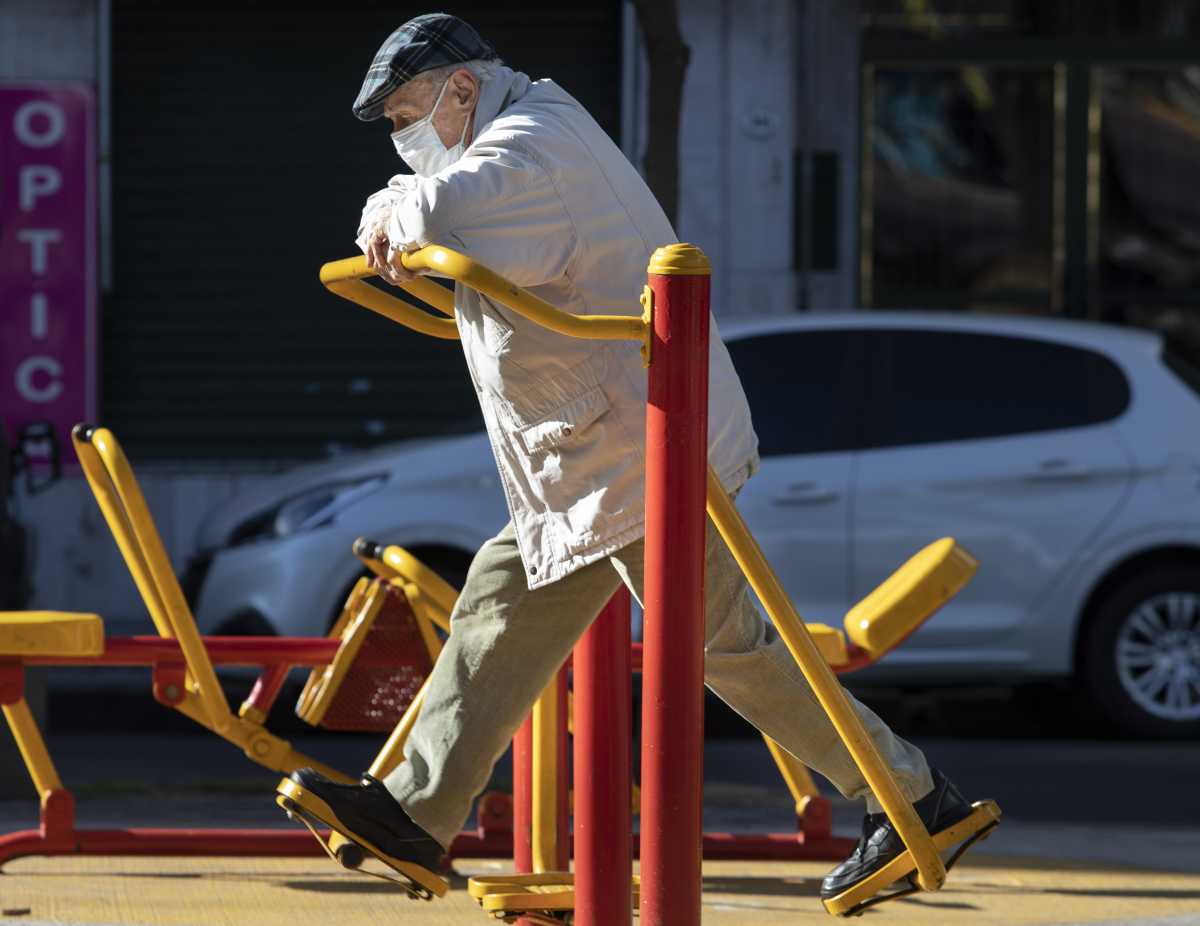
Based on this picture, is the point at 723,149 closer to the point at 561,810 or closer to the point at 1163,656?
the point at 1163,656

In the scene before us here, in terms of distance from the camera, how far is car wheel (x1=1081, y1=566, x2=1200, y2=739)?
9.13 metres

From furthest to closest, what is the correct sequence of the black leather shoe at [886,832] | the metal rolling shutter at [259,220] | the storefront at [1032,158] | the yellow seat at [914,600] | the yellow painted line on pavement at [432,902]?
1. the storefront at [1032,158]
2. the metal rolling shutter at [259,220]
3. the yellow seat at [914,600]
4. the yellow painted line on pavement at [432,902]
5. the black leather shoe at [886,832]

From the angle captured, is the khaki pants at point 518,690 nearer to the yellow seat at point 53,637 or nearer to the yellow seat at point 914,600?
the yellow seat at point 914,600

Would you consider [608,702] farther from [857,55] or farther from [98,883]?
[857,55]

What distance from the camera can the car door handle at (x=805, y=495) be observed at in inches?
352

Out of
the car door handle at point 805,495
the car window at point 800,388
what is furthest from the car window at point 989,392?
the car door handle at point 805,495

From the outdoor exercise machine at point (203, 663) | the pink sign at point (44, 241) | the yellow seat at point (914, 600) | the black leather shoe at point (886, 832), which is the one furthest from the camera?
the pink sign at point (44, 241)

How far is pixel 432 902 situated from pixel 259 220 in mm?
8556

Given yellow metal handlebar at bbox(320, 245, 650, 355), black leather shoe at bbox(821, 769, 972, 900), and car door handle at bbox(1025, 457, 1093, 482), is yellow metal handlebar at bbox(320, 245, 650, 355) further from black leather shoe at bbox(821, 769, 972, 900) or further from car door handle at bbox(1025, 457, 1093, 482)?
car door handle at bbox(1025, 457, 1093, 482)

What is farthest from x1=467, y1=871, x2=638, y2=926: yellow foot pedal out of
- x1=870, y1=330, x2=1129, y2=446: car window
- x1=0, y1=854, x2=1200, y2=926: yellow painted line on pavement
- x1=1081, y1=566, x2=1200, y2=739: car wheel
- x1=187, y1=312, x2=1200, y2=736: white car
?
x1=1081, y1=566, x2=1200, y2=739: car wheel

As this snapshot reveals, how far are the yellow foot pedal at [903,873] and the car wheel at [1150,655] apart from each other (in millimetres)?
5069

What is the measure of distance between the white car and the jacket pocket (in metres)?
5.04

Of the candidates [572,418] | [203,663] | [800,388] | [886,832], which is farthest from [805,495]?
[572,418]

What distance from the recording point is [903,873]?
13.3 ft
